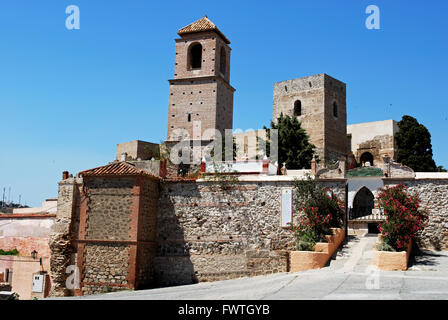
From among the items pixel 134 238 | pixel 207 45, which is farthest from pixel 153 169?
pixel 207 45

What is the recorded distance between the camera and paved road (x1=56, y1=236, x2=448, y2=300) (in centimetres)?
984

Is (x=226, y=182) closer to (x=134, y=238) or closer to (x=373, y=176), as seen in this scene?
(x=134, y=238)

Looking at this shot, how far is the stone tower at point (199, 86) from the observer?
2925 cm

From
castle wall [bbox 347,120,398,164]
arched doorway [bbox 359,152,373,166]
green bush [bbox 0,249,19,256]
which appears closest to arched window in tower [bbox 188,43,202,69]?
green bush [bbox 0,249,19,256]

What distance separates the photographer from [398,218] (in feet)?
47.1

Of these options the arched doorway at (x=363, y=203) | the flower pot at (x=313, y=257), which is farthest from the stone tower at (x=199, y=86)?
the flower pot at (x=313, y=257)

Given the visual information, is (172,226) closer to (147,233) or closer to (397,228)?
(147,233)

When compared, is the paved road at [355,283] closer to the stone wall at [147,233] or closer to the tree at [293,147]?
the stone wall at [147,233]

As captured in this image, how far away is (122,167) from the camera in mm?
17453

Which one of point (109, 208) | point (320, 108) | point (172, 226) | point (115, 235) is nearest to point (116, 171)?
point (109, 208)

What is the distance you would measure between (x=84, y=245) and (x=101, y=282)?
5.11ft

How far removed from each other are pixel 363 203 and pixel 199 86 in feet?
42.0

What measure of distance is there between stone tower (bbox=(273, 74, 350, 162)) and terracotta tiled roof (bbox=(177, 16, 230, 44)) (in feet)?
27.1

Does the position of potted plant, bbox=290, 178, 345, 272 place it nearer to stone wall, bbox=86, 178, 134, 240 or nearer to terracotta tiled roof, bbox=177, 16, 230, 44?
stone wall, bbox=86, 178, 134, 240
